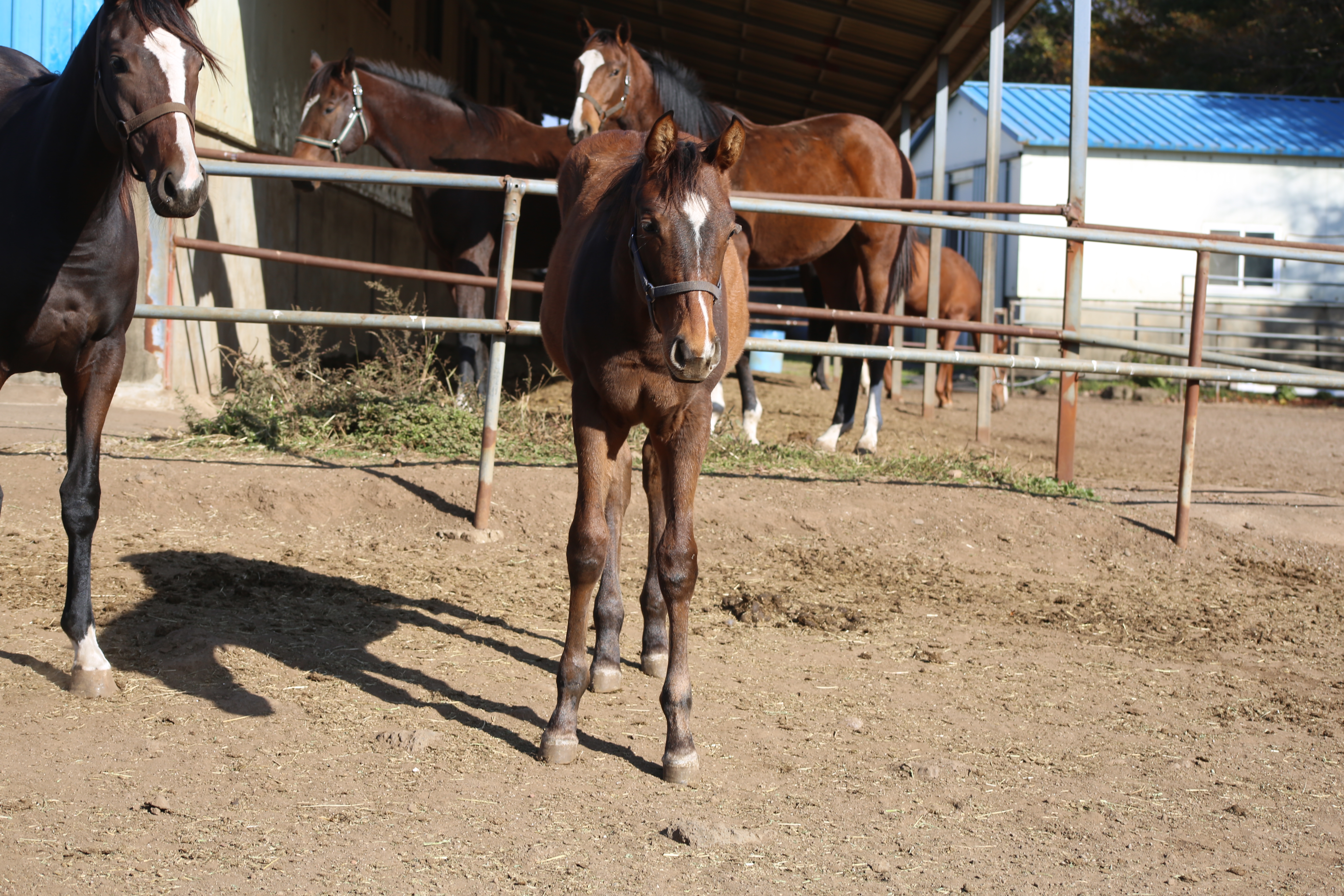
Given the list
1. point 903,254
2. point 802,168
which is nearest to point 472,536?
point 802,168

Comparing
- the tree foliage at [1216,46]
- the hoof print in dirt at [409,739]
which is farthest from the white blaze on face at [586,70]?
the tree foliage at [1216,46]

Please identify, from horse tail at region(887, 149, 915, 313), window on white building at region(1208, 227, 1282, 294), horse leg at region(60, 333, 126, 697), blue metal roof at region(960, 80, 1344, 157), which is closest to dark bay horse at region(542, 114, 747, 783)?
horse leg at region(60, 333, 126, 697)

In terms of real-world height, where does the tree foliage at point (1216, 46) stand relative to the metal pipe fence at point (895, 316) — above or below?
above

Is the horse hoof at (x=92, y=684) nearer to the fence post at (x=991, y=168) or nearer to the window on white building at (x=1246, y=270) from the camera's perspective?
the fence post at (x=991, y=168)

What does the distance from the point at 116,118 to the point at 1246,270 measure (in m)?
21.4

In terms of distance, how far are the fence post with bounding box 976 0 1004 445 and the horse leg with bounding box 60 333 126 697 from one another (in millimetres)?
5943

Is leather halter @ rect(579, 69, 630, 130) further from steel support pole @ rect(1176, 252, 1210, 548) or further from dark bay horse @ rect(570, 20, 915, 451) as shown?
steel support pole @ rect(1176, 252, 1210, 548)

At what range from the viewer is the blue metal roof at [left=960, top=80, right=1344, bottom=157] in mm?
19656

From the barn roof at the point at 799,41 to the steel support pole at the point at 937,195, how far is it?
33 cm

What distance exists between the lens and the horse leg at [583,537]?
2996mm

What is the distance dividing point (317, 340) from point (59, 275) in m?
3.23

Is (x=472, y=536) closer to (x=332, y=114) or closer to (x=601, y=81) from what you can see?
(x=601, y=81)

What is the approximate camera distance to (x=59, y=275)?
128 inches

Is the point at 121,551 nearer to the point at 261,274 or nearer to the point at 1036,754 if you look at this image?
the point at 1036,754
